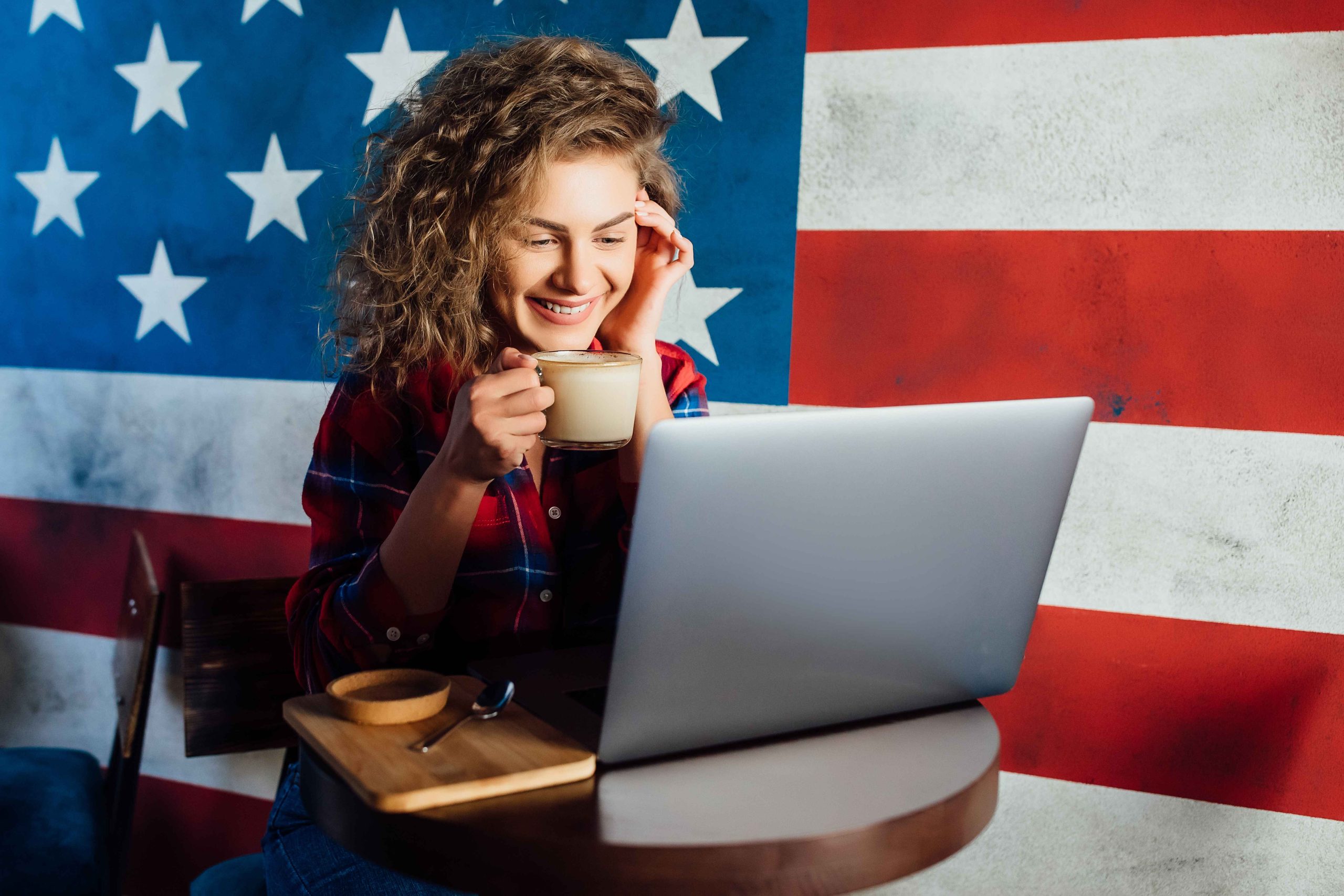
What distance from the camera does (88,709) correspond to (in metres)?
2.13

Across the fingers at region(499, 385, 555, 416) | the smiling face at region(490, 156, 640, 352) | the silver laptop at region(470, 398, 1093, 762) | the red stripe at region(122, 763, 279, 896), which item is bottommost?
the red stripe at region(122, 763, 279, 896)

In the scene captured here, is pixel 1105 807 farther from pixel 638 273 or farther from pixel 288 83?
pixel 288 83

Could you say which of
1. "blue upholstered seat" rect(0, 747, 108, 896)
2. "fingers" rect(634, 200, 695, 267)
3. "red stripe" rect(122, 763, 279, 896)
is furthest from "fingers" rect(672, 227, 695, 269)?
"red stripe" rect(122, 763, 279, 896)

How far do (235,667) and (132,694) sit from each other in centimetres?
15

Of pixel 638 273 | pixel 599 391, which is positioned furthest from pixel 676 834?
pixel 638 273

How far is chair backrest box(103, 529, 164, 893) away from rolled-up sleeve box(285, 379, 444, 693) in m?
0.47

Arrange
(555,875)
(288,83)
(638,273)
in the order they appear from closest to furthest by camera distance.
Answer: (555,875) → (638,273) → (288,83)

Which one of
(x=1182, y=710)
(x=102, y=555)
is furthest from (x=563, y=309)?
(x=102, y=555)

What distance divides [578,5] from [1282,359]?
1.21 metres

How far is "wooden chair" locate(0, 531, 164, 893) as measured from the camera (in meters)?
1.43

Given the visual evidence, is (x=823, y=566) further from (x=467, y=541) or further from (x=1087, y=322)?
(x=1087, y=322)

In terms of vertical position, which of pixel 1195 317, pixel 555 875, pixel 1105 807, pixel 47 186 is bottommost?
pixel 1105 807

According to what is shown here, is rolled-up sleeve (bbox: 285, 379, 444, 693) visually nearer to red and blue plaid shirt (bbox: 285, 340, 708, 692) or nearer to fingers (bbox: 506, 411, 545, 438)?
red and blue plaid shirt (bbox: 285, 340, 708, 692)

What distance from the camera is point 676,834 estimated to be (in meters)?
0.62
